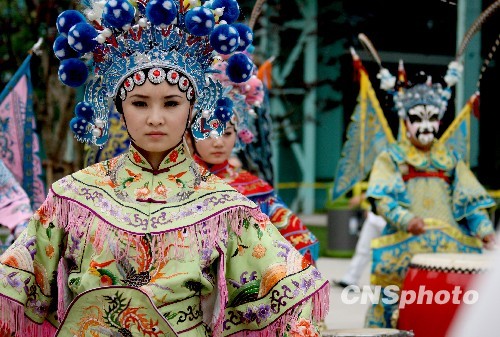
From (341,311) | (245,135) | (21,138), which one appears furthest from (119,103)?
(341,311)

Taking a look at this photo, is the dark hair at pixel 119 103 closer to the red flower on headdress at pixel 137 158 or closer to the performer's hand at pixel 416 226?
the red flower on headdress at pixel 137 158

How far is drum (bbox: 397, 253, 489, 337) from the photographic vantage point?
18.7ft

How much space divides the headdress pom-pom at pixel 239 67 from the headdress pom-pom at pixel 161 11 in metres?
Result: 0.30

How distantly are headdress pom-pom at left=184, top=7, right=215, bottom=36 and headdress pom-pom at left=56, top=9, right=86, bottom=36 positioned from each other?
36cm

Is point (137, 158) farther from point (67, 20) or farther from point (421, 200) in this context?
point (421, 200)

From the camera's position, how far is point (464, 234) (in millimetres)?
6758

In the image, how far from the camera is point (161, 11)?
326 centimetres

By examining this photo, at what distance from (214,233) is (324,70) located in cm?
1594

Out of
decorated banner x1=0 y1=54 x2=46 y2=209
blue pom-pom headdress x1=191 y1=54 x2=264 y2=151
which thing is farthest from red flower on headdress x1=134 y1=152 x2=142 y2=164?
decorated banner x1=0 y1=54 x2=46 y2=209

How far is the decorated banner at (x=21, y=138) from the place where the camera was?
675 cm

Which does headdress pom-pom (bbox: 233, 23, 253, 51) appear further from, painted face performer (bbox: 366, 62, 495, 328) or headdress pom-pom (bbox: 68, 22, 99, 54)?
painted face performer (bbox: 366, 62, 495, 328)

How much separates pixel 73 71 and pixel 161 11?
1.25 feet

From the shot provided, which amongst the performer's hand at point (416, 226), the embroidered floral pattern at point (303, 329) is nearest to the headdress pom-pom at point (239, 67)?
the embroidered floral pattern at point (303, 329)

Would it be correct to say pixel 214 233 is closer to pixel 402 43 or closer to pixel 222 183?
pixel 222 183
